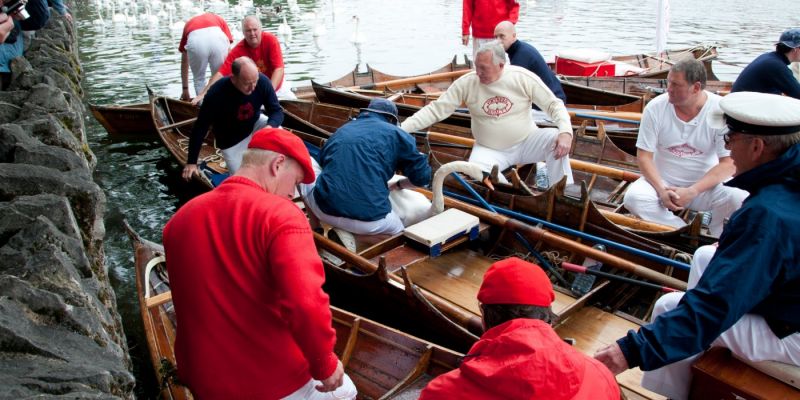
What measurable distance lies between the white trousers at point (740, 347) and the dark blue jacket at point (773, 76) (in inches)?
174

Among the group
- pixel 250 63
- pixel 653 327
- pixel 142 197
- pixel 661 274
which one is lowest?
pixel 142 197

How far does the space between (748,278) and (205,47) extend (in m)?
9.66

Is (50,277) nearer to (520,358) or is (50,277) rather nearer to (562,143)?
Answer: (520,358)

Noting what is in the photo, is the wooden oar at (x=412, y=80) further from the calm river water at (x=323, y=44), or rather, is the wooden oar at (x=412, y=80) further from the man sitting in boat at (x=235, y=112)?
the man sitting in boat at (x=235, y=112)

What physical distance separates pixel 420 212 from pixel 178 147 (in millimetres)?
4808

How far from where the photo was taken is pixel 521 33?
27.0m

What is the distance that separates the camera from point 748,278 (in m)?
2.54

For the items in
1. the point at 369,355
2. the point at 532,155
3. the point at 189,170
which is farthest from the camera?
the point at 189,170

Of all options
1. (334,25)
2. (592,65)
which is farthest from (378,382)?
(334,25)

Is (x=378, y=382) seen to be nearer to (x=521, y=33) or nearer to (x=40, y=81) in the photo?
(x=40, y=81)

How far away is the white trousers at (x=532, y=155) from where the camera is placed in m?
6.57

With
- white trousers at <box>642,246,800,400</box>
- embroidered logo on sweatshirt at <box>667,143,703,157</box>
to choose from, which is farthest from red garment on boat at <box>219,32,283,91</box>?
white trousers at <box>642,246,800,400</box>

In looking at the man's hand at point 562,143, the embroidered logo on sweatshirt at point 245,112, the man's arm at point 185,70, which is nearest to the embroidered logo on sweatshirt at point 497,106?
the man's hand at point 562,143

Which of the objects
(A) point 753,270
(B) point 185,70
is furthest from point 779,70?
(B) point 185,70
